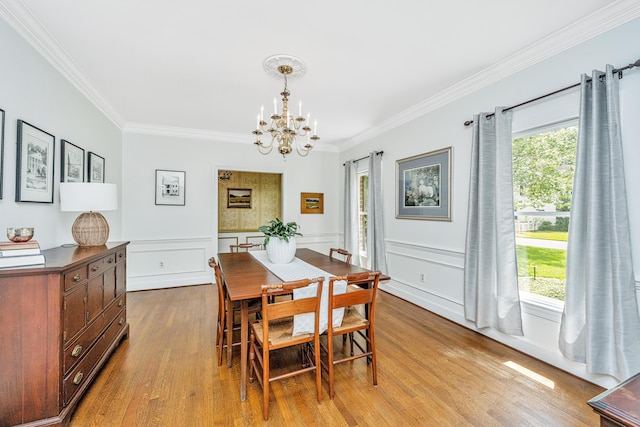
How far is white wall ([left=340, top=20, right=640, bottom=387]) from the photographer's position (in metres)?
1.87

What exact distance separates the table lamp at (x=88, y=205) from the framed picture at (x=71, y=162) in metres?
0.49

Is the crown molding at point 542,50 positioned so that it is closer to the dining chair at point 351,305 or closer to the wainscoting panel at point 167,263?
the dining chair at point 351,305

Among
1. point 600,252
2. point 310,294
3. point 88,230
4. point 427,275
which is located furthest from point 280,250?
point 600,252

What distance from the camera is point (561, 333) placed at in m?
2.14

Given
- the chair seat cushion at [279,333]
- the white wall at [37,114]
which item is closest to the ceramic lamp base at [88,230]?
the white wall at [37,114]

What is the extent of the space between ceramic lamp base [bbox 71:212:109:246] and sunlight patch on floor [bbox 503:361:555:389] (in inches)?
138

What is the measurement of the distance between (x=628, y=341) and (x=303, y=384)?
2124mm

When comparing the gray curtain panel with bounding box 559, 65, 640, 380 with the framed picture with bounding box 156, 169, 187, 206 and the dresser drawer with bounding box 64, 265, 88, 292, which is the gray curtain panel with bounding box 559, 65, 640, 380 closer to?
the dresser drawer with bounding box 64, 265, 88, 292

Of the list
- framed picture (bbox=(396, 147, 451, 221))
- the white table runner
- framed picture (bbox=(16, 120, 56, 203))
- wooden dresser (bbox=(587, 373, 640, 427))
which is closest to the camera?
wooden dresser (bbox=(587, 373, 640, 427))

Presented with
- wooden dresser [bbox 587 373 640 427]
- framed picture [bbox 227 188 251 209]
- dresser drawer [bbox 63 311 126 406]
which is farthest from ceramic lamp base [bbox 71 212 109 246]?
framed picture [bbox 227 188 251 209]

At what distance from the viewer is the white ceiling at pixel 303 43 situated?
1.87m

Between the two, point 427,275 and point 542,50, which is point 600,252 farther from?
point 427,275

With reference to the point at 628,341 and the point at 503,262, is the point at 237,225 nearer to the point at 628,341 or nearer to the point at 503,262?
the point at 503,262

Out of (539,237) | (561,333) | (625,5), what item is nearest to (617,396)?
(561,333)
